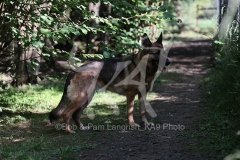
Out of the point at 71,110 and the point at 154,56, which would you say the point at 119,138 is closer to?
the point at 71,110

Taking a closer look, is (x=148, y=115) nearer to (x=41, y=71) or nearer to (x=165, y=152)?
(x=165, y=152)

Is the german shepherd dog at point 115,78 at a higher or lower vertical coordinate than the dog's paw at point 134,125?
higher

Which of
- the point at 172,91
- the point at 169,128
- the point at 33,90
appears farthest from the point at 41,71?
the point at 169,128

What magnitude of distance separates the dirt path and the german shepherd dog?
2.29 ft

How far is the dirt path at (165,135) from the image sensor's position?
5742mm

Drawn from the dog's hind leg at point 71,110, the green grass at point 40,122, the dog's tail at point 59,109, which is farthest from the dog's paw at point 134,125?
the dog's tail at point 59,109

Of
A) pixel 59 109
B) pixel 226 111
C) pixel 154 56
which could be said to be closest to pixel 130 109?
pixel 154 56

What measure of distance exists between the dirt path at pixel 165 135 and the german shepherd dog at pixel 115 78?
697 mm

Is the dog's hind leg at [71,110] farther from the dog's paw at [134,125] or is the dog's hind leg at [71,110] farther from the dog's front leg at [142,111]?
the dog's front leg at [142,111]

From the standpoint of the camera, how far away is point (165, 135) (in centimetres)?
687

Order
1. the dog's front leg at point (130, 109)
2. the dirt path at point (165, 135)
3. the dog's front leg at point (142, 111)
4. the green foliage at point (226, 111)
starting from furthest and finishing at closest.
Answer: the dog's front leg at point (142, 111) → the dog's front leg at point (130, 109) → the green foliage at point (226, 111) → the dirt path at point (165, 135)

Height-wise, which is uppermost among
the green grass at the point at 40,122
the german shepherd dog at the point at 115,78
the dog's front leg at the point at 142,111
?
the german shepherd dog at the point at 115,78

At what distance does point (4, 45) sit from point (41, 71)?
6466mm

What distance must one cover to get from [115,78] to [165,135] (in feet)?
5.59
